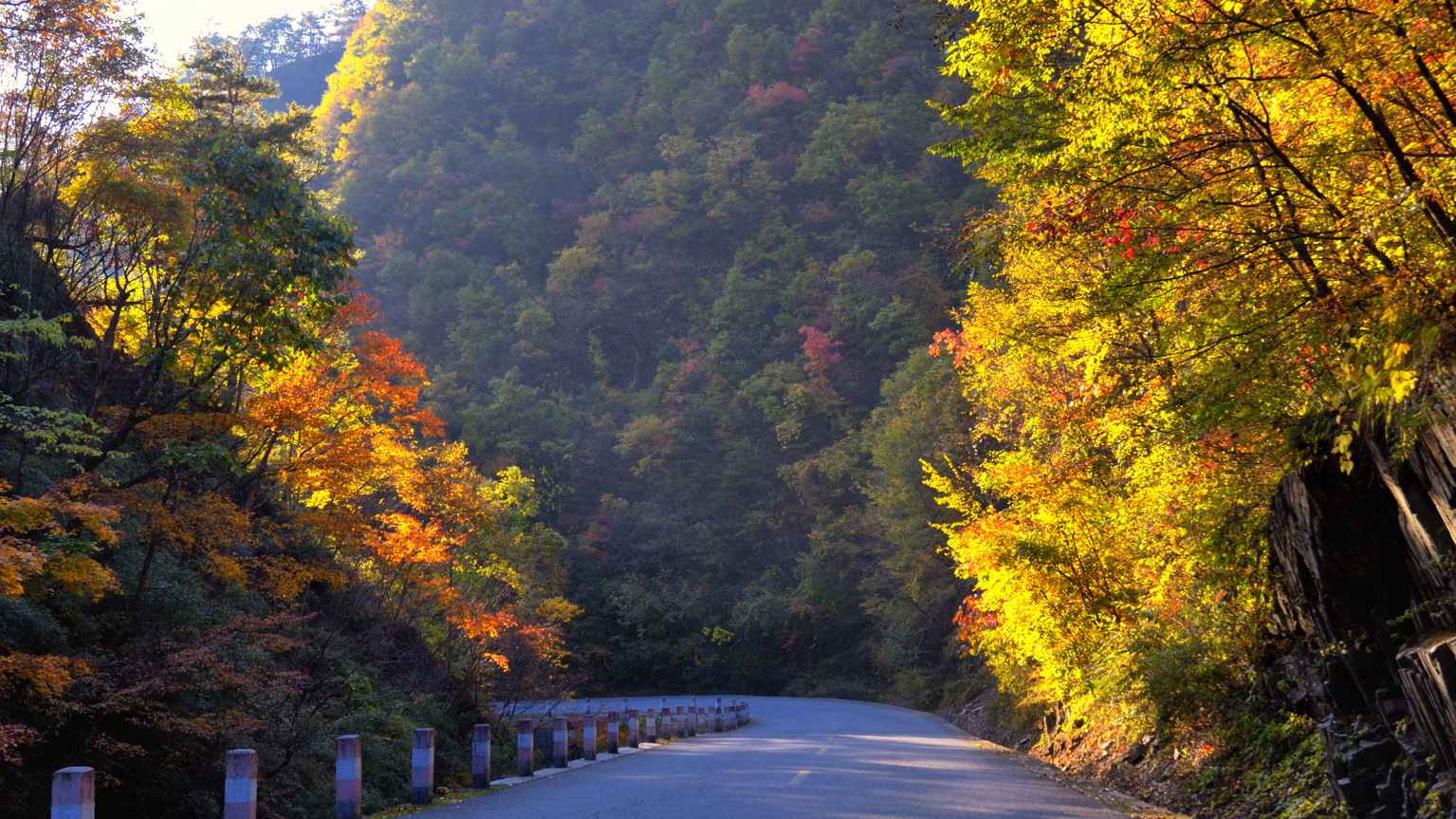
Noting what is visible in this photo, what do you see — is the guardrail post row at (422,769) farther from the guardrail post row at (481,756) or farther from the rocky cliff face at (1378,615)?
the rocky cliff face at (1378,615)

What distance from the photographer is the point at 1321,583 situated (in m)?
7.26

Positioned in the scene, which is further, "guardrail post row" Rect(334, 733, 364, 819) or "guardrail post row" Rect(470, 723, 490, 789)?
"guardrail post row" Rect(470, 723, 490, 789)

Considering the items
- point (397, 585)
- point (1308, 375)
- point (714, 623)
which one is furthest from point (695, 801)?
point (714, 623)

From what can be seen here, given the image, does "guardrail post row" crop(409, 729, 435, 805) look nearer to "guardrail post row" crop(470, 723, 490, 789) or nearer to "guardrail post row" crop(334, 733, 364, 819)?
"guardrail post row" crop(470, 723, 490, 789)

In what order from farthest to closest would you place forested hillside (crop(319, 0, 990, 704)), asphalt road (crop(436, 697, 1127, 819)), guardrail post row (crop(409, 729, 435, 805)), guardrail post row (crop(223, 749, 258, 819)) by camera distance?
forested hillside (crop(319, 0, 990, 704)), guardrail post row (crop(409, 729, 435, 805)), asphalt road (crop(436, 697, 1127, 819)), guardrail post row (crop(223, 749, 258, 819))

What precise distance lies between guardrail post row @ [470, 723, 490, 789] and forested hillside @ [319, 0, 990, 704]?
2316cm

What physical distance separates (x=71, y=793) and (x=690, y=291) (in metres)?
53.2

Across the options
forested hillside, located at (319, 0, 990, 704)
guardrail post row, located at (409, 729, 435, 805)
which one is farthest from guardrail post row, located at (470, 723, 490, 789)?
forested hillside, located at (319, 0, 990, 704)

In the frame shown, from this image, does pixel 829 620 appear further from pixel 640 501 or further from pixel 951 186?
pixel 951 186

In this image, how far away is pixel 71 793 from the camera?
5.52 meters

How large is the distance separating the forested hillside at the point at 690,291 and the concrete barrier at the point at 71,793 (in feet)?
90.0

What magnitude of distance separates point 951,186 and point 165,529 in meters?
43.7

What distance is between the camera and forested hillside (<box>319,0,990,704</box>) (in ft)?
139

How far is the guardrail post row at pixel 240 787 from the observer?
675 centimetres
